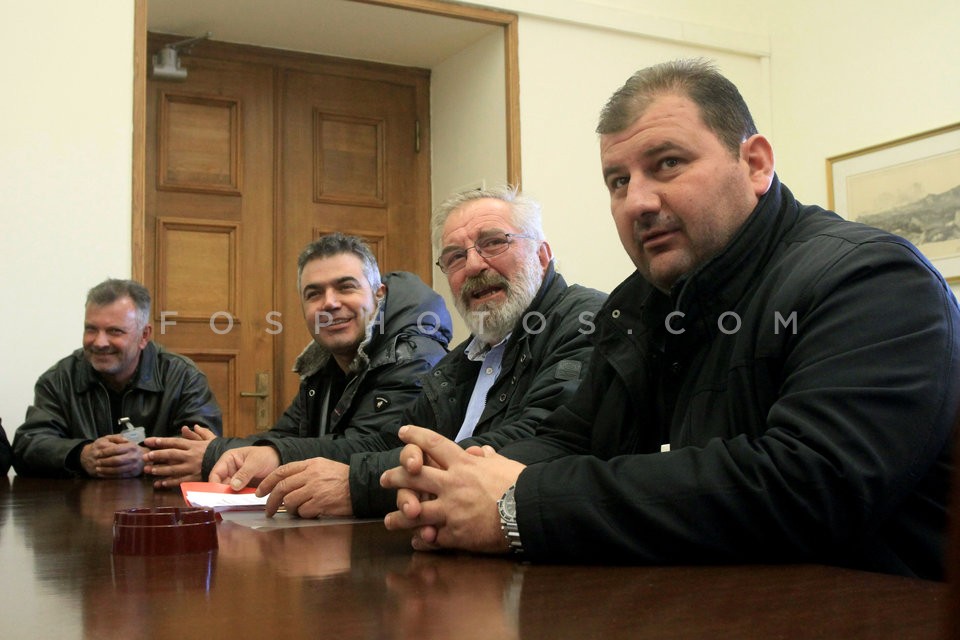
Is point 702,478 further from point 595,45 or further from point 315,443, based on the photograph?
point 595,45

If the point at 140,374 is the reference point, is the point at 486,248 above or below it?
above

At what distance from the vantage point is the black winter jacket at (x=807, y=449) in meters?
1.11

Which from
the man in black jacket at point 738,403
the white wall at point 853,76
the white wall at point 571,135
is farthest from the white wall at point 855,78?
the man in black jacket at point 738,403

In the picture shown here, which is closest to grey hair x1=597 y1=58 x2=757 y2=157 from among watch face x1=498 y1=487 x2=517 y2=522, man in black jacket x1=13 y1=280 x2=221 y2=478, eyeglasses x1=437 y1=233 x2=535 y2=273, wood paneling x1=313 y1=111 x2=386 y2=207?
watch face x1=498 y1=487 x2=517 y2=522

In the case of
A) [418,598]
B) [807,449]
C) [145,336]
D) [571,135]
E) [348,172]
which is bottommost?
[418,598]

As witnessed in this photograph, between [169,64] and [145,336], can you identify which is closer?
[145,336]

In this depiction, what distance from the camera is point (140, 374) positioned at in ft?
13.2

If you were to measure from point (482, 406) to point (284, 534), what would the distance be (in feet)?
3.89

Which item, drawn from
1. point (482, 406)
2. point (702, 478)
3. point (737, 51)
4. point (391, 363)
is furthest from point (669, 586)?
point (737, 51)

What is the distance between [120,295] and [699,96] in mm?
2933

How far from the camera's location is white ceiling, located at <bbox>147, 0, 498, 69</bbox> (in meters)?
4.89

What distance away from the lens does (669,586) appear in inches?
37.7

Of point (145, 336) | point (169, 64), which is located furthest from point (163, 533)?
point (169, 64)

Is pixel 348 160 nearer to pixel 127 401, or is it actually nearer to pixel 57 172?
pixel 57 172
